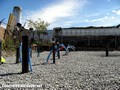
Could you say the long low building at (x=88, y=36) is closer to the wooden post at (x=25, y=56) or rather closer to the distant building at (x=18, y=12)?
the distant building at (x=18, y=12)

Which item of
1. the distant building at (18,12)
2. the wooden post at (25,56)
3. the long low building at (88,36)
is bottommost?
the wooden post at (25,56)

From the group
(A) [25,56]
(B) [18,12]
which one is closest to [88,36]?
(B) [18,12]

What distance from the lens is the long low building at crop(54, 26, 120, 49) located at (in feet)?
129

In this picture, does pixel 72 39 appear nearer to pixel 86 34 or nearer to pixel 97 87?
pixel 86 34

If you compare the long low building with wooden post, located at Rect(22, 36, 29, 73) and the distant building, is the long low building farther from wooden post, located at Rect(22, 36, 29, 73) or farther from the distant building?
wooden post, located at Rect(22, 36, 29, 73)

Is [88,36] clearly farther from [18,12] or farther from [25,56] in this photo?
[25,56]

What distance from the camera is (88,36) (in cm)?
3988

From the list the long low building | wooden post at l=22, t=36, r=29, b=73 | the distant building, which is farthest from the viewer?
the long low building

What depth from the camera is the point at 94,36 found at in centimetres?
3984

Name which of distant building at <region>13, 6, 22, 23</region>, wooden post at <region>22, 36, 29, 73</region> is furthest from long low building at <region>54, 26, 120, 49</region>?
wooden post at <region>22, 36, 29, 73</region>

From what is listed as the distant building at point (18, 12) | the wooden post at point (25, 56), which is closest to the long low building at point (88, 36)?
the distant building at point (18, 12)

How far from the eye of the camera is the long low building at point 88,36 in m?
39.5

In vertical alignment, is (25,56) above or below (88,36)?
below

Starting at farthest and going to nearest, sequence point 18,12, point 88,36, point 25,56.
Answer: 1. point 88,36
2. point 18,12
3. point 25,56
